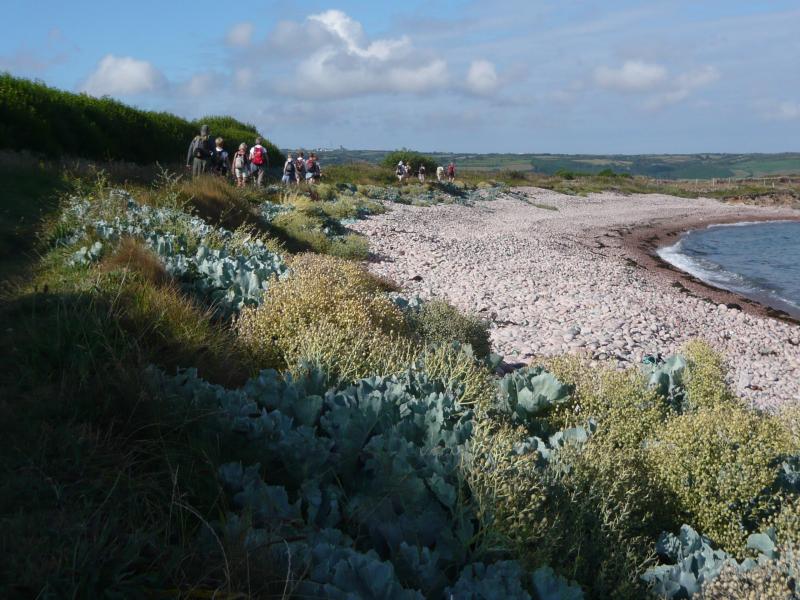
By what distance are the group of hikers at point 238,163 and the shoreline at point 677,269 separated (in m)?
11.0

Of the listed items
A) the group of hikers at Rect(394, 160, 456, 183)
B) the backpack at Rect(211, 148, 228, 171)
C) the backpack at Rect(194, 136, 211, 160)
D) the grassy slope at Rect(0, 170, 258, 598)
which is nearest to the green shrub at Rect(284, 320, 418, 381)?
the grassy slope at Rect(0, 170, 258, 598)

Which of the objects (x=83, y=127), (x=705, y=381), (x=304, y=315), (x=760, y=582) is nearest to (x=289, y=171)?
(x=83, y=127)

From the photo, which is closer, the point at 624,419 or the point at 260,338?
the point at 624,419

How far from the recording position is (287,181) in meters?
22.8

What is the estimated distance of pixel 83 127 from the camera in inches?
728

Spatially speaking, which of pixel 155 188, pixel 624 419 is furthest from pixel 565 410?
pixel 155 188

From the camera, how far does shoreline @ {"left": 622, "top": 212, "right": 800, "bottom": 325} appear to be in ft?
45.9

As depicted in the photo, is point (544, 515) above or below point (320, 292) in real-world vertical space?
below

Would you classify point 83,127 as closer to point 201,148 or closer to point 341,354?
point 201,148

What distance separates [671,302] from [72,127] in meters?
15.7

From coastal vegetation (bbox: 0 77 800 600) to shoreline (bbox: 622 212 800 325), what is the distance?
10.5 meters

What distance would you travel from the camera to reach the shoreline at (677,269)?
14.0m

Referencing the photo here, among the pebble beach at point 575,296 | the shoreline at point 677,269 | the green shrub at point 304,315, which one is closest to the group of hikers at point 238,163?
the pebble beach at point 575,296

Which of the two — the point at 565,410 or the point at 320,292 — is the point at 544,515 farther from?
the point at 320,292
